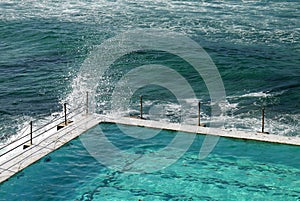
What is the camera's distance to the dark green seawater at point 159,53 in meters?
20.3

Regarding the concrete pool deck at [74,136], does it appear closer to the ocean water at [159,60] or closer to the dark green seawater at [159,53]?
the ocean water at [159,60]

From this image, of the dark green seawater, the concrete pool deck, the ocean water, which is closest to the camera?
the concrete pool deck

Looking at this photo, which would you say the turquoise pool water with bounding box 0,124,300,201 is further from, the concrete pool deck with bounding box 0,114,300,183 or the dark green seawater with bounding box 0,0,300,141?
the dark green seawater with bounding box 0,0,300,141

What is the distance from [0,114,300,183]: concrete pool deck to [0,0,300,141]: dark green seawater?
9.84 ft

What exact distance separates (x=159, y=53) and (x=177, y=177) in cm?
1749

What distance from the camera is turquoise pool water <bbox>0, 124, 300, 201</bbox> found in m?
11.8

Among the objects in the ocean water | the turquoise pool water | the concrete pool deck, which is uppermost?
the ocean water

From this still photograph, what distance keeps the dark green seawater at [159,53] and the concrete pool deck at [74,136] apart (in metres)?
3.00

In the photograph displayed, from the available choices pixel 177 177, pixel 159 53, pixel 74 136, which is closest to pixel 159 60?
pixel 159 53

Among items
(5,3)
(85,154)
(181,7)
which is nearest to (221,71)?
(85,154)

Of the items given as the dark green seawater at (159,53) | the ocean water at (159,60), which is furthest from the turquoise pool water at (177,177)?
the dark green seawater at (159,53)

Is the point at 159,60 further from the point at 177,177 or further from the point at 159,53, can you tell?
the point at 177,177

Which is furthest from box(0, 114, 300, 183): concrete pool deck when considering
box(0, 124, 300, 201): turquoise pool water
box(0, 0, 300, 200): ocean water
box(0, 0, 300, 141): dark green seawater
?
box(0, 0, 300, 141): dark green seawater

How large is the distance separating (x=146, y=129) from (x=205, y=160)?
2558 millimetres
